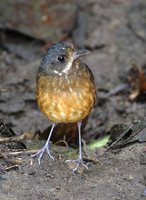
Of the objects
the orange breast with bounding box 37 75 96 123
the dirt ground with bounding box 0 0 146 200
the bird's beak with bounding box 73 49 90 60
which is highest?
the bird's beak with bounding box 73 49 90 60

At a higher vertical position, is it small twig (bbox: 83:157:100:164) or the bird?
the bird

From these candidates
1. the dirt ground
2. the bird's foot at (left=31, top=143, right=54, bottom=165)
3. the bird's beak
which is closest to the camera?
the dirt ground

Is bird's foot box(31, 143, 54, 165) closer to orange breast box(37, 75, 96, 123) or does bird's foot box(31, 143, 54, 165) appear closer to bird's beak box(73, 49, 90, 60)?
orange breast box(37, 75, 96, 123)

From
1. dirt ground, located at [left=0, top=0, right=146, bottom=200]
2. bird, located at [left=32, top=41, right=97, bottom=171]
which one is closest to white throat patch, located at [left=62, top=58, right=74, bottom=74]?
bird, located at [left=32, top=41, right=97, bottom=171]

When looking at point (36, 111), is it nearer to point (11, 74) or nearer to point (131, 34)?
point (11, 74)

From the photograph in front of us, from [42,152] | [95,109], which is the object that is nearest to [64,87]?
[42,152]

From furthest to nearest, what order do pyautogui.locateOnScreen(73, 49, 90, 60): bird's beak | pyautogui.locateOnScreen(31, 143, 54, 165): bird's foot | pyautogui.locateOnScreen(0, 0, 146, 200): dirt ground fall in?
pyautogui.locateOnScreen(73, 49, 90, 60): bird's beak → pyautogui.locateOnScreen(31, 143, 54, 165): bird's foot → pyautogui.locateOnScreen(0, 0, 146, 200): dirt ground

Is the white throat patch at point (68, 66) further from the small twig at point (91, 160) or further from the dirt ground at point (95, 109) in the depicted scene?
the small twig at point (91, 160)

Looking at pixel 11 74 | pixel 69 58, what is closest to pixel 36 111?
pixel 11 74
